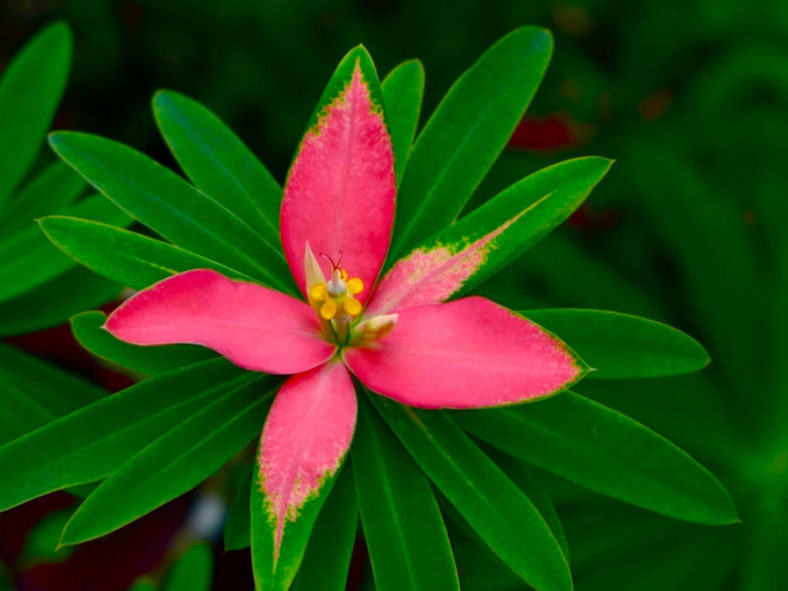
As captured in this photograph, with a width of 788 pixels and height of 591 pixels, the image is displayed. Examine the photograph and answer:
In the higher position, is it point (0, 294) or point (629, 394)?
point (0, 294)

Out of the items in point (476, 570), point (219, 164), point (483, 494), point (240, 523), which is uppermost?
point (219, 164)

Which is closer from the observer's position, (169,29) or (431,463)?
(431,463)

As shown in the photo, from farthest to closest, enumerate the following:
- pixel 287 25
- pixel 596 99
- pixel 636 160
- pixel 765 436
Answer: pixel 596 99
pixel 287 25
pixel 636 160
pixel 765 436

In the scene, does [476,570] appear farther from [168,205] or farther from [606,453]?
[168,205]

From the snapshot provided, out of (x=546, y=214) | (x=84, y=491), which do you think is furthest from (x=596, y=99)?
(x=84, y=491)

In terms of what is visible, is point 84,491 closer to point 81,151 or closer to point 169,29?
point 81,151

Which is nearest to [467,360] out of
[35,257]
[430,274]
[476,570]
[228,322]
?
[430,274]

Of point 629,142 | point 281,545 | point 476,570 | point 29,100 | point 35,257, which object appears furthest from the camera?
point 629,142
